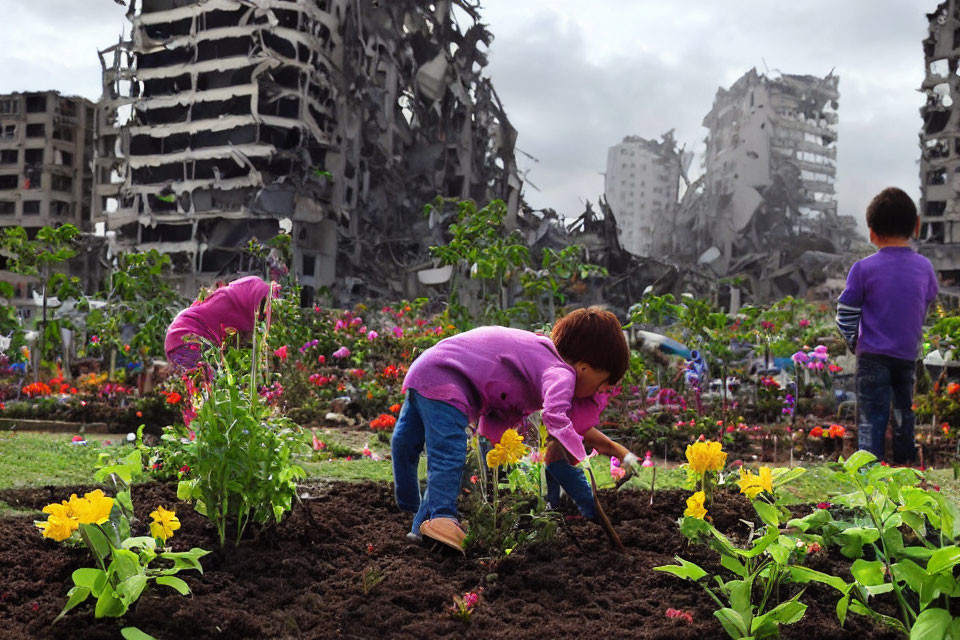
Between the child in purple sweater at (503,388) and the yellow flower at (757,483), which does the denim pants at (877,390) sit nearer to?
the child in purple sweater at (503,388)

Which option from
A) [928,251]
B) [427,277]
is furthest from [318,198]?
[928,251]

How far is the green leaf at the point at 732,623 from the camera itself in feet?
7.18

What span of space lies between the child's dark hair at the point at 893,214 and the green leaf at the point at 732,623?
3.63 meters

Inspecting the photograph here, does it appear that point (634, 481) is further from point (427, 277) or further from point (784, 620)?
point (427, 277)

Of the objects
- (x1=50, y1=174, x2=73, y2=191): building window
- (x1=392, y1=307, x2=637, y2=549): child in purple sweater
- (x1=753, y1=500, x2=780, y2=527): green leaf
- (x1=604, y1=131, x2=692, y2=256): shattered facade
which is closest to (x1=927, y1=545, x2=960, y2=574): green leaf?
(x1=753, y1=500, x2=780, y2=527): green leaf

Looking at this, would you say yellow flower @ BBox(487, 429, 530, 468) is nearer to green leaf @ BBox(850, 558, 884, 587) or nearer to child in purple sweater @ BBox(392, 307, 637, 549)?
child in purple sweater @ BBox(392, 307, 637, 549)

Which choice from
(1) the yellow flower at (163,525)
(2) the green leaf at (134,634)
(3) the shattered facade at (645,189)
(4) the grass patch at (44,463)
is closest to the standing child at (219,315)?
(4) the grass patch at (44,463)

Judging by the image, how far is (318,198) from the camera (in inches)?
1518

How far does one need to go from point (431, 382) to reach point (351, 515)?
805mm

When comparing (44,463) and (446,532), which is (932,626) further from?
(44,463)

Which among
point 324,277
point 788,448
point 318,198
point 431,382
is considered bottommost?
point 788,448

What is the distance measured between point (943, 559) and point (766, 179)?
62802 millimetres

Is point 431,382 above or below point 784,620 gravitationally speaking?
above

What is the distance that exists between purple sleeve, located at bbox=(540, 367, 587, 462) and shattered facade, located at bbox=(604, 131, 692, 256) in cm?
6148
